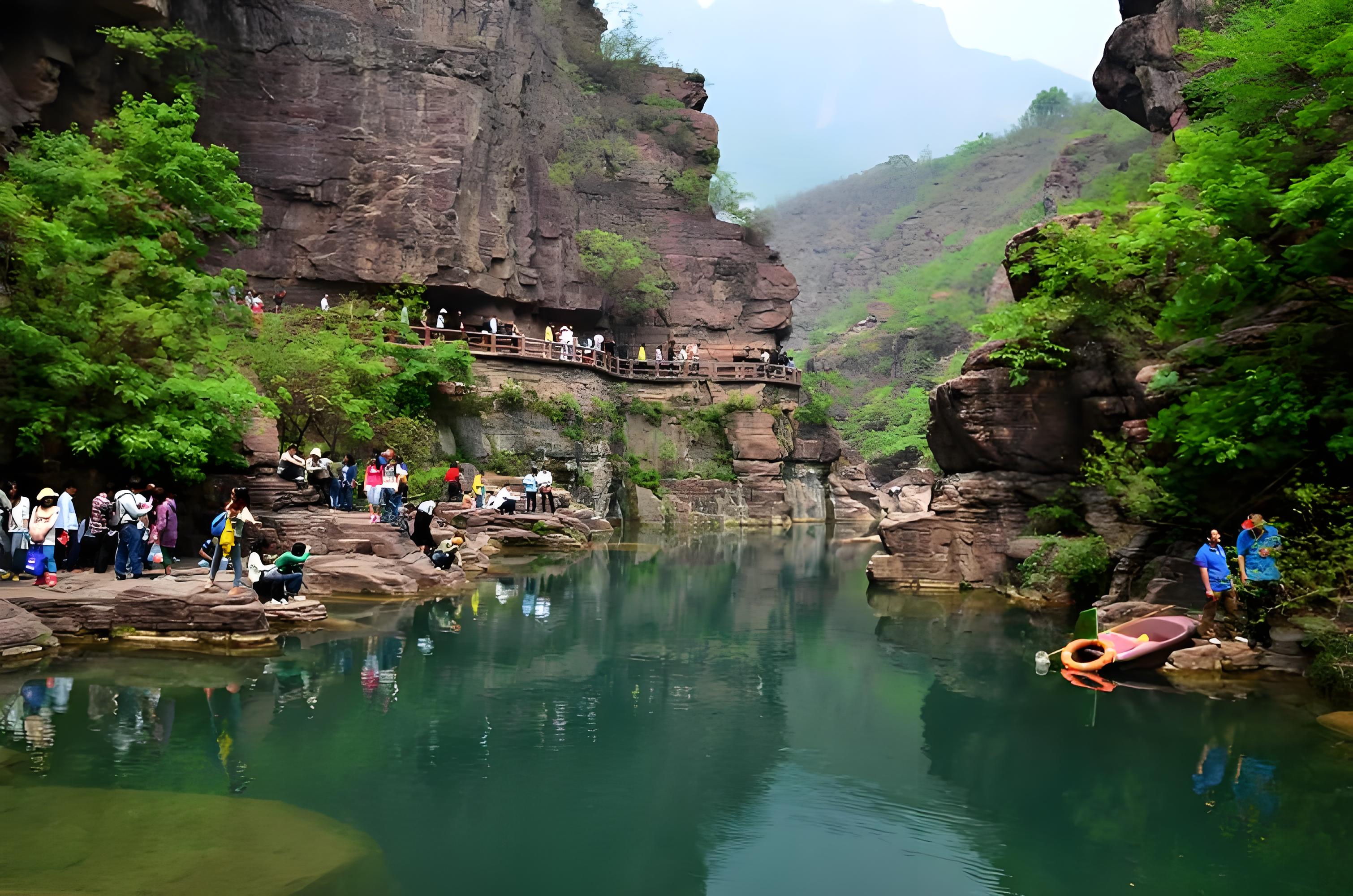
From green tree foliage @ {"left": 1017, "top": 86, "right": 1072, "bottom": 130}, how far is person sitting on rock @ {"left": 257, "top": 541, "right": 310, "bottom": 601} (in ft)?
397

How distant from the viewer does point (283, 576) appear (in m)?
14.2

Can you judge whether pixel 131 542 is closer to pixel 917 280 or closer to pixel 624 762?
pixel 624 762

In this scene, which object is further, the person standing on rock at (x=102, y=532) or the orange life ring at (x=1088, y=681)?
the person standing on rock at (x=102, y=532)

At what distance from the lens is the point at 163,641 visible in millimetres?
12258

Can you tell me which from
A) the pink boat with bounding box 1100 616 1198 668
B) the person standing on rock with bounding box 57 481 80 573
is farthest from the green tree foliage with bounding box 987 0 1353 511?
the person standing on rock with bounding box 57 481 80 573

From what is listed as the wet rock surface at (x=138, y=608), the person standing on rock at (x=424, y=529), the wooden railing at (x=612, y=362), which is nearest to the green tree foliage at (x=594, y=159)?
the wooden railing at (x=612, y=362)

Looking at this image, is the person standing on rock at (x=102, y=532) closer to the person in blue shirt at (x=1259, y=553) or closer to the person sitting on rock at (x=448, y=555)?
the person sitting on rock at (x=448, y=555)

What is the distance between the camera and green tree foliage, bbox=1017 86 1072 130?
118m

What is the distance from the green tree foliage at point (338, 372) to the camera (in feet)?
77.6

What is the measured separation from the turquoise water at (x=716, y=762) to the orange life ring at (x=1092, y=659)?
1.07 feet

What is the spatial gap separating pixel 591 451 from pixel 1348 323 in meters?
27.5

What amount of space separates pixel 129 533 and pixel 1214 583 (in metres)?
14.4

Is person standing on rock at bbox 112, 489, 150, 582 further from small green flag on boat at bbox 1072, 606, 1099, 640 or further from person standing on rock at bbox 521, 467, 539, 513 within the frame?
person standing on rock at bbox 521, 467, 539, 513

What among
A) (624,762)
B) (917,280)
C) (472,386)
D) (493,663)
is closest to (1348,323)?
(624,762)
